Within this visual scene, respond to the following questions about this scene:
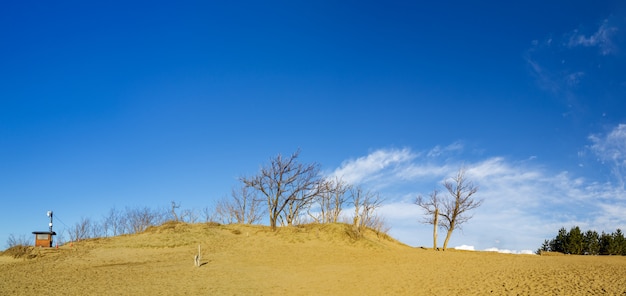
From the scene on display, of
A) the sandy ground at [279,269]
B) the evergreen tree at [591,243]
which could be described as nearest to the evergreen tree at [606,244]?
the evergreen tree at [591,243]

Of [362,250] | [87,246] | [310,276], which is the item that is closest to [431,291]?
[310,276]

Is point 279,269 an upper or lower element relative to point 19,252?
lower

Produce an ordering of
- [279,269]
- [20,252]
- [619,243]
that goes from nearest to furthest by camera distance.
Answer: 1. [279,269]
2. [20,252]
3. [619,243]

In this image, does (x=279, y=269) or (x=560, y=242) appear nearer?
(x=279, y=269)

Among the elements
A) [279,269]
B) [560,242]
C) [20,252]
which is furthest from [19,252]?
[560,242]

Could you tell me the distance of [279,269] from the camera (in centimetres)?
3259

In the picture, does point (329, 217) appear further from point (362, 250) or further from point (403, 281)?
point (403, 281)

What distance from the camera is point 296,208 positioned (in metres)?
56.2

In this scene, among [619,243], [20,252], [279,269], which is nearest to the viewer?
[279,269]

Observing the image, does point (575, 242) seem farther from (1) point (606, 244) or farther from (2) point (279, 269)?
(2) point (279, 269)

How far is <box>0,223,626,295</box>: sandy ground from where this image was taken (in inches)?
952

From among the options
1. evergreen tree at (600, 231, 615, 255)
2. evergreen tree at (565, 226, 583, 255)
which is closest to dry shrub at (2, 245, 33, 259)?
evergreen tree at (565, 226, 583, 255)

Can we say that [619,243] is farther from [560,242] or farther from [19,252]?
[19,252]

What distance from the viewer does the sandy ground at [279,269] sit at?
24188mm
